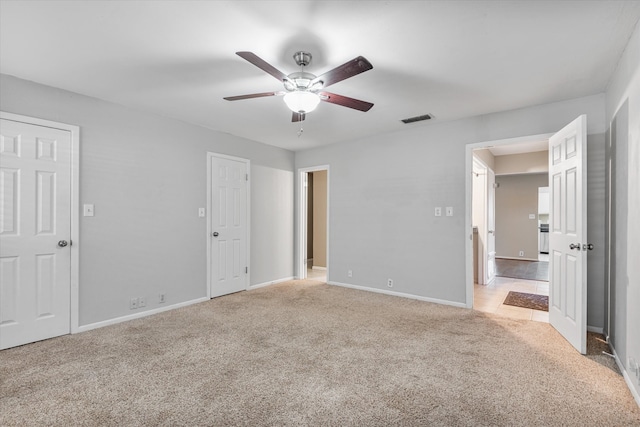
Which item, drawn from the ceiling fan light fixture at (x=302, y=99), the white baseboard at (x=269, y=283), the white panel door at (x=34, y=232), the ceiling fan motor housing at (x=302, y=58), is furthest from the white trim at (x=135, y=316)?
the ceiling fan motor housing at (x=302, y=58)

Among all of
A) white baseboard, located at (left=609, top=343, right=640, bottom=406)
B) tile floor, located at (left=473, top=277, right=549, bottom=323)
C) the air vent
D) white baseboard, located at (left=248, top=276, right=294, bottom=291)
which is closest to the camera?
white baseboard, located at (left=609, top=343, right=640, bottom=406)

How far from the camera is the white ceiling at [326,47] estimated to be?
6.20ft

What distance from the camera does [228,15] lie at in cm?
193

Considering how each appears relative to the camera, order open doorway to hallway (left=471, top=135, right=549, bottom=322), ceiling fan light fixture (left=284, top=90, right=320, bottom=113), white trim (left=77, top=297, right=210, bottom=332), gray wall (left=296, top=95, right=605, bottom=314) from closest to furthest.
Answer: ceiling fan light fixture (left=284, top=90, right=320, bottom=113) < white trim (left=77, top=297, right=210, bottom=332) < gray wall (left=296, top=95, right=605, bottom=314) < open doorway to hallway (left=471, top=135, right=549, bottom=322)

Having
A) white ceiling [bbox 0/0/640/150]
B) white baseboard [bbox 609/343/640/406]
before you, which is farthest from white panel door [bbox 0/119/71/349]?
white baseboard [bbox 609/343/640/406]

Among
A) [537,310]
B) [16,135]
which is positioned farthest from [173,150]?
[537,310]

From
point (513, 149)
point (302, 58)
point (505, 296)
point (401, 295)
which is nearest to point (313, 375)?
point (302, 58)

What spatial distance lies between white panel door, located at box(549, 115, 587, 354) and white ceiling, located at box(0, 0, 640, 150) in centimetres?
59

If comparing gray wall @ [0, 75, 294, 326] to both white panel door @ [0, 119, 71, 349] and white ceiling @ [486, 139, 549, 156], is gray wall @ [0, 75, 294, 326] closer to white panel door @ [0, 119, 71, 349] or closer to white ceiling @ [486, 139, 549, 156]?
white panel door @ [0, 119, 71, 349]

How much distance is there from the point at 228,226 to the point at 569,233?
407 cm

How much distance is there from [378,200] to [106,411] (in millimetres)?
3888

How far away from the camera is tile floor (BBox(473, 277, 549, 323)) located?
3742 millimetres

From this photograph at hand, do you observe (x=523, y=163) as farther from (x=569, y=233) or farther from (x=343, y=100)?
(x=343, y=100)

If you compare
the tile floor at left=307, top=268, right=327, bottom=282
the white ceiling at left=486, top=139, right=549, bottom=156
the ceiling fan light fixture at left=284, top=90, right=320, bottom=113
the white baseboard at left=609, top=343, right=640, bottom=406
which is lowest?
the tile floor at left=307, top=268, right=327, bottom=282
